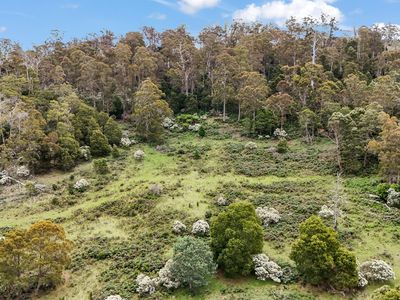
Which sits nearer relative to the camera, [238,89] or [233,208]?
[233,208]

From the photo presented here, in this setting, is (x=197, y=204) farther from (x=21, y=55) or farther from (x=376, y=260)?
(x=21, y=55)

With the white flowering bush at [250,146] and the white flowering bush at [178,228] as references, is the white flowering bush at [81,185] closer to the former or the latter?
the white flowering bush at [178,228]

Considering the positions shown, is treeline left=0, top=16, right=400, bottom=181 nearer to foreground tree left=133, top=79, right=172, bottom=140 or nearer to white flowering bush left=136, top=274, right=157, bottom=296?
foreground tree left=133, top=79, right=172, bottom=140

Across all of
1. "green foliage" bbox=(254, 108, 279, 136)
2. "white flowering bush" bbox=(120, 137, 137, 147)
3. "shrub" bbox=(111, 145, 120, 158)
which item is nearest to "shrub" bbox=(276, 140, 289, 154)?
"green foliage" bbox=(254, 108, 279, 136)

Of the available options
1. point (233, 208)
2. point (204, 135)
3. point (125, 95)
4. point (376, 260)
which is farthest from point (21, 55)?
point (376, 260)

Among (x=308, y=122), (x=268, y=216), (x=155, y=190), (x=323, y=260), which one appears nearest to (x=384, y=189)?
(x=268, y=216)

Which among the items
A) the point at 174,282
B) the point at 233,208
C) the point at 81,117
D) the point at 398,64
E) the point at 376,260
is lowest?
the point at 174,282

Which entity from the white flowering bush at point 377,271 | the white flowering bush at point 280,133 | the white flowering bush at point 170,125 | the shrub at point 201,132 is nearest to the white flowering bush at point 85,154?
the white flowering bush at point 170,125
